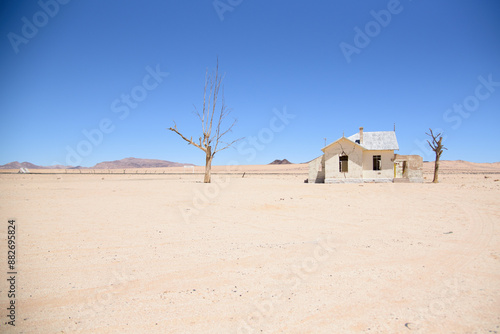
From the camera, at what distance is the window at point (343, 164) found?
2372 cm

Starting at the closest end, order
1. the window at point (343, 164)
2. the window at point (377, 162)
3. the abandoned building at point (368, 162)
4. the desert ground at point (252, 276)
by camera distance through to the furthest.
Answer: the desert ground at point (252, 276) < the abandoned building at point (368, 162) < the window at point (377, 162) < the window at point (343, 164)

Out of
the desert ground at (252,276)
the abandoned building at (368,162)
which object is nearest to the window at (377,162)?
the abandoned building at (368,162)

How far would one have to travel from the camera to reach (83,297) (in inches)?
123

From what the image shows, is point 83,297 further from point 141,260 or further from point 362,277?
point 362,277

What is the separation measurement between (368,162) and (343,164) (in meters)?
2.03

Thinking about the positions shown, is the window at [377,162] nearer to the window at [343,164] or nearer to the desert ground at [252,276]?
the window at [343,164]

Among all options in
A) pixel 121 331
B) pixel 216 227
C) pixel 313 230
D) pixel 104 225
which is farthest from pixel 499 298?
pixel 104 225

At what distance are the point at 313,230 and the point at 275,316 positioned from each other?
368cm

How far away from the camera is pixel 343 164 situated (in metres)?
24.2

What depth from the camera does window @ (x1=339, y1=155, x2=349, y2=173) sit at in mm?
23719

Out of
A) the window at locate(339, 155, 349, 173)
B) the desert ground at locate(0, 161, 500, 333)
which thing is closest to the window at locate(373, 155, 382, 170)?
the window at locate(339, 155, 349, 173)

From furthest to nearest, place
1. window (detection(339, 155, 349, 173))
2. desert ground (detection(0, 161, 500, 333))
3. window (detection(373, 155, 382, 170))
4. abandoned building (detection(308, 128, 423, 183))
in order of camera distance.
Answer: window (detection(339, 155, 349, 173)) → window (detection(373, 155, 382, 170)) → abandoned building (detection(308, 128, 423, 183)) → desert ground (detection(0, 161, 500, 333))

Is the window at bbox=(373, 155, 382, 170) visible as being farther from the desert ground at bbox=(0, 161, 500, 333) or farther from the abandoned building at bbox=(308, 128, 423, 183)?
the desert ground at bbox=(0, 161, 500, 333)

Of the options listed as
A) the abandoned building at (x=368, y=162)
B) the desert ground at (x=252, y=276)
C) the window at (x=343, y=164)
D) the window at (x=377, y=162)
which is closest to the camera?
the desert ground at (x=252, y=276)
